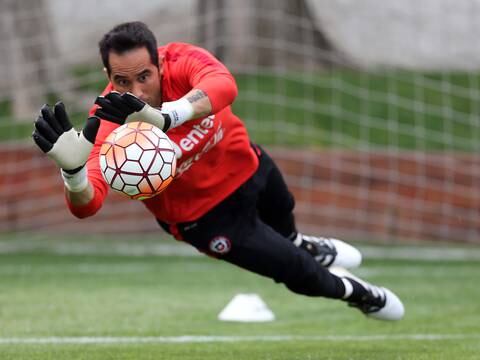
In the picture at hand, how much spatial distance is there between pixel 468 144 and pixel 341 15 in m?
2.15

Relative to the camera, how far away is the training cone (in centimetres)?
730

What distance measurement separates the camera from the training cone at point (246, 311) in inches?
287

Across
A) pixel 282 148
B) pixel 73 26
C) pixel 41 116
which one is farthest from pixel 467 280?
pixel 73 26

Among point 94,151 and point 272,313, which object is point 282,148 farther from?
point 94,151

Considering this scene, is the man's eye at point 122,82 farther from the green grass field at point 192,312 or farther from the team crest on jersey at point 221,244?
the green grass field at point 192,312

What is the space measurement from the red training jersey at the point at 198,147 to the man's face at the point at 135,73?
0.55 ft

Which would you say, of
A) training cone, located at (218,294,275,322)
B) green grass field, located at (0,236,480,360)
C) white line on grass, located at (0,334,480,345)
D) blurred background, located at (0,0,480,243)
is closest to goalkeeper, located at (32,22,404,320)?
white line on grass, located at (0,334,480,345)

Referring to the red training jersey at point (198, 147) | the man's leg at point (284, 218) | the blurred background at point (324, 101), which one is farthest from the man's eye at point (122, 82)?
the blurred background at point (324, 101)

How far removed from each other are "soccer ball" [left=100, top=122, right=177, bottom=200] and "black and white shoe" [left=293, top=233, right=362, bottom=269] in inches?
79.8

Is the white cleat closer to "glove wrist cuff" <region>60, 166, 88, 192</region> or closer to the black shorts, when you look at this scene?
the black shorts

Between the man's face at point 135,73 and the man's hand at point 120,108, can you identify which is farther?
the man's face at point 135,73

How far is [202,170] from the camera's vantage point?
227 inches

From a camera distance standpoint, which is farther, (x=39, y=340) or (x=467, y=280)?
(x=467, y=280)

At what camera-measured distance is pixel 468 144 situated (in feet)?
43.3
